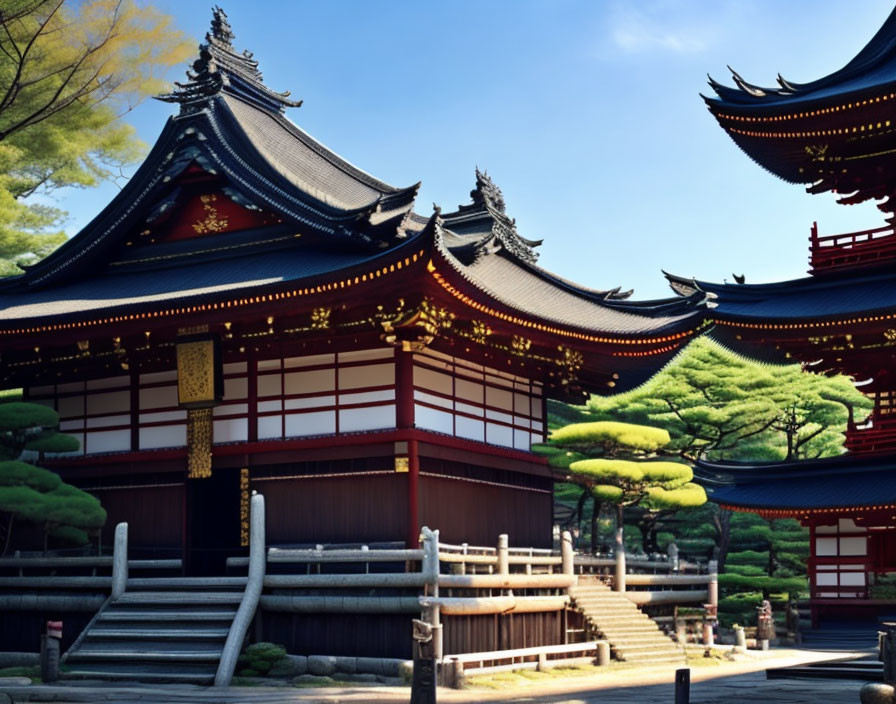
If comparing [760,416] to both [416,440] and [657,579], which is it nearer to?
[657,579]

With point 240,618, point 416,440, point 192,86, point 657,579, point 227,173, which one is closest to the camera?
point 240,618

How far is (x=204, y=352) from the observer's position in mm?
30344

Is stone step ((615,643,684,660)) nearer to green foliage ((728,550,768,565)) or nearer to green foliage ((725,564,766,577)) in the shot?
green foliage ((725,564,766,577))

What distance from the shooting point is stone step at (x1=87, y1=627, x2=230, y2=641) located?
84.3ft

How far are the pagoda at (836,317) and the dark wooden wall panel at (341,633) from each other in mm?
12130

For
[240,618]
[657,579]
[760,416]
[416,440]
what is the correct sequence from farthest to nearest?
[760,416], [657,579], [416,440], [240,618]

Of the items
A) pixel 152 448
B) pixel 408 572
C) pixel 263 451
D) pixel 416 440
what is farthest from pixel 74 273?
pixel 408 572

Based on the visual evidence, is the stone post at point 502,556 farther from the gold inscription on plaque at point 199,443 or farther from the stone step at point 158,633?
the gold inscription on plaque at point 199,443

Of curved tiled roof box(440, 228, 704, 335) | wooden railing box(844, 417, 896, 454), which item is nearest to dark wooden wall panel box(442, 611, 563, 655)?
curved tiled roof box(440, 228, 704, 335)

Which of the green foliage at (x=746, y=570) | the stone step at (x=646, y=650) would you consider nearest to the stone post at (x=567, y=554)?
the stone step at (x=646, y=650)

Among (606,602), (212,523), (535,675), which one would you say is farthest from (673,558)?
(212,523)

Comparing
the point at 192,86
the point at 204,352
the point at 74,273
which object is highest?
the point at 192,86

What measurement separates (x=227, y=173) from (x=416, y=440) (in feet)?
27.5

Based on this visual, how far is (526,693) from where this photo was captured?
75.7 ft
